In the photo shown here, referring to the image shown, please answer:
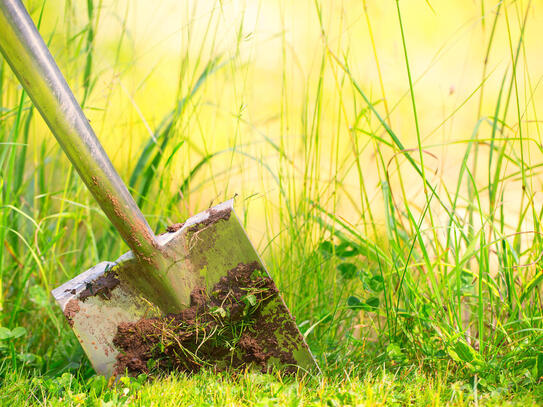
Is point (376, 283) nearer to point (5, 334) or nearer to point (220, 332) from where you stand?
point (220, 332)

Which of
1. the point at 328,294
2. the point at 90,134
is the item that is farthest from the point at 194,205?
the point at 90,134

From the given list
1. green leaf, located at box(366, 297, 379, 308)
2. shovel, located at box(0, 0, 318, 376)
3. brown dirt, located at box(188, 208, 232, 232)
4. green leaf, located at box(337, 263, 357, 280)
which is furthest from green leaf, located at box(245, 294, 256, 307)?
green leaf, located at box(337, 263, 357, 280)

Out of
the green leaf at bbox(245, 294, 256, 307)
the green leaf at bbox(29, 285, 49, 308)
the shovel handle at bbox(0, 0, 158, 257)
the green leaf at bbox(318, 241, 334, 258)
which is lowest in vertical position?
the green leaf at bbox(318, 241, 334, 258)

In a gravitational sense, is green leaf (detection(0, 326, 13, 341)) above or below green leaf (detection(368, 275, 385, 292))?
above

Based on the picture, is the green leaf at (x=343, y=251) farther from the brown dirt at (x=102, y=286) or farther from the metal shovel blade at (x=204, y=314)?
the brown dirt at (x=102, y=286)

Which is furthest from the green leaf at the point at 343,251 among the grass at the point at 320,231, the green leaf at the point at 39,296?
the green leaf at the point at 39,296

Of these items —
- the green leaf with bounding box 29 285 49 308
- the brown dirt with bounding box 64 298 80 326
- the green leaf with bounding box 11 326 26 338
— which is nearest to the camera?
the brown dirt with bounding box 64 298 80 326

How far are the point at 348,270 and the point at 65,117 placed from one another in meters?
1.05

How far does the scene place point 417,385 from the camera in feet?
4.13

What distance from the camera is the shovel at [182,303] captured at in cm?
135

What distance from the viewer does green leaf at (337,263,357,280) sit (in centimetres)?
175

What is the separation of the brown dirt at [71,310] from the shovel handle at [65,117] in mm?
210

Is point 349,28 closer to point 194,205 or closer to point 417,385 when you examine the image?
point 194,205

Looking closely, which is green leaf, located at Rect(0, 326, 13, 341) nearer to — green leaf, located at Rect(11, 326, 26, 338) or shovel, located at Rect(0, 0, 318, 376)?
green leaf, located at Rect(11, 326, 26, 338)
